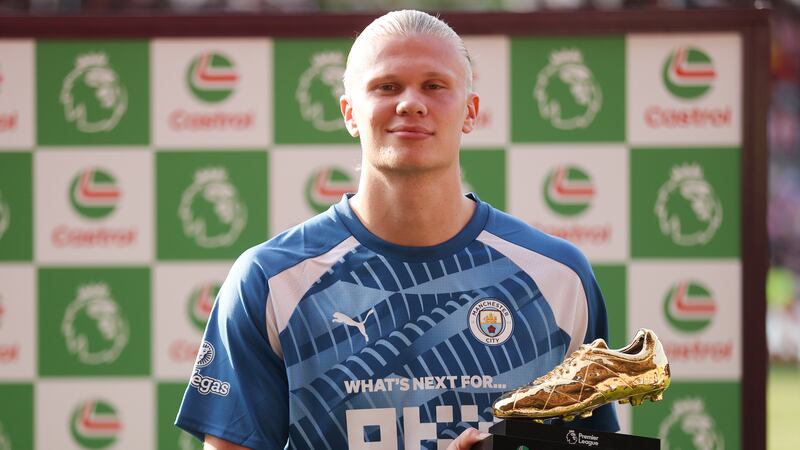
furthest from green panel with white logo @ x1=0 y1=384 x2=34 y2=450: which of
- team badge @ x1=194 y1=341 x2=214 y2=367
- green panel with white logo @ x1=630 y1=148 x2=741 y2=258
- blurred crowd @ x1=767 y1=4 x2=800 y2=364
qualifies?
blurred crowd @ x1=767 y1=4 x2=800 y2=364

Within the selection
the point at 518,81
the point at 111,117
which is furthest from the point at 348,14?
the point at 111,117

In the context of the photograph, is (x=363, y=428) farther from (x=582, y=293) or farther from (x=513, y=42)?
(x=513, y=42)

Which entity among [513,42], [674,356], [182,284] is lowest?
[674,356]

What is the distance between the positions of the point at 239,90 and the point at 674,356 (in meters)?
2.06

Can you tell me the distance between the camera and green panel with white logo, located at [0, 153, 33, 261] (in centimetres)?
462

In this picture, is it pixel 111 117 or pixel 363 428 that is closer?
pixel 363 428

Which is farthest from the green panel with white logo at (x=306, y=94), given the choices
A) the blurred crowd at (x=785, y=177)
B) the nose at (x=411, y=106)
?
the blurred crowd at (x=785, y=177)

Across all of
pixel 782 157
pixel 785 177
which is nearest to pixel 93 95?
pixel 785 177

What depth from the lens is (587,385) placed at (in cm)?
243

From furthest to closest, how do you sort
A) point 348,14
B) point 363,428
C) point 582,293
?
point 348,14, point 582,293, point 363,428

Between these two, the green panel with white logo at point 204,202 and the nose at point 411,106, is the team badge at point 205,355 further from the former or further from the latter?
the green panel with white logo at point 204,202

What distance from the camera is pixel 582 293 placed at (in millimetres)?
2791

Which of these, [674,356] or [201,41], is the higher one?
[201,41]

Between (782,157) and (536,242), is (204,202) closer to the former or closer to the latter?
(536,242)
